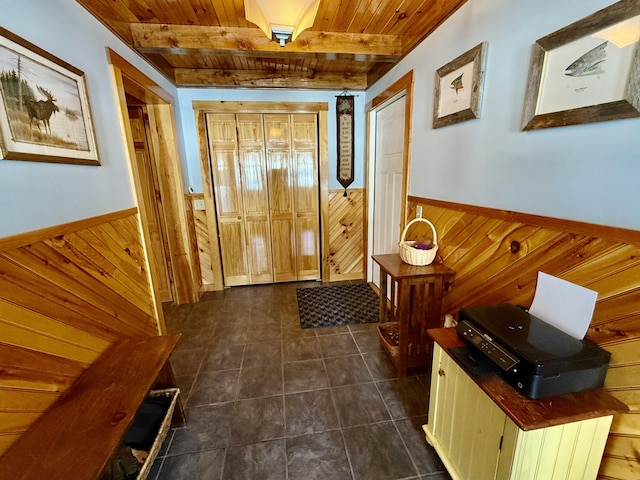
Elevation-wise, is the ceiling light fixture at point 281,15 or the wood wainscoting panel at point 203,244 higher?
the ceiling light fixture at point 281,15

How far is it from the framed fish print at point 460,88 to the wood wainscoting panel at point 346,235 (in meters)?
1.73

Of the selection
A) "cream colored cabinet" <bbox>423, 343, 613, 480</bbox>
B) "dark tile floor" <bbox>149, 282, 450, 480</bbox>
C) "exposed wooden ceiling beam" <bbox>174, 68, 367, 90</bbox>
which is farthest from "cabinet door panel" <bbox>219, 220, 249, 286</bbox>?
"cream colored cabinet" <bbox>423, 343, 613, 480</bbox>

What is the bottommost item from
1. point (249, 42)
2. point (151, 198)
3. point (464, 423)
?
point (464, 423)

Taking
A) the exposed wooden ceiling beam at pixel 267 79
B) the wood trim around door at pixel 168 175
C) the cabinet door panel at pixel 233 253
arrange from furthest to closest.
Result: the cabinet door panel at pixel 233 253 < the exposed wooden ceiling beam at pixel 267 79 < the wood trim around door at pixel 168 175

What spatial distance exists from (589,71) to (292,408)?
2.15 meters

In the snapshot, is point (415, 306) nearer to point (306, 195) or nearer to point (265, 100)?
point (306, 195)

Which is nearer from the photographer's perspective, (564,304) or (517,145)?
(564,304)

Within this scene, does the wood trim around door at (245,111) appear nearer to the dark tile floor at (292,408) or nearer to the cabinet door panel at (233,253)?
the cabinet door panel at (233,253)

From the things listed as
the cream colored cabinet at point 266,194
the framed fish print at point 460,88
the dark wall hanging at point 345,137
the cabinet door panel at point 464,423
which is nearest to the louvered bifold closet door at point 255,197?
the cream colored cabinet at point 266,194

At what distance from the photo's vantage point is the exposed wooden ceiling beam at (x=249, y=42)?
6.66 ft

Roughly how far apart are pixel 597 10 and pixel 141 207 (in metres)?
2.57

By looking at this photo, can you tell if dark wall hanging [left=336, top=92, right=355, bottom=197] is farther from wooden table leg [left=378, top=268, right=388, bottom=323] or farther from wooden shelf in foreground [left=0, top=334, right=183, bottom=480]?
wooden shelf in foreground [left=0, top=334, right=183, bottom=480]

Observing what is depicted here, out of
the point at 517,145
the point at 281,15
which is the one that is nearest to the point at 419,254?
the point at 517,145

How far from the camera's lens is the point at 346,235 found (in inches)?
142
